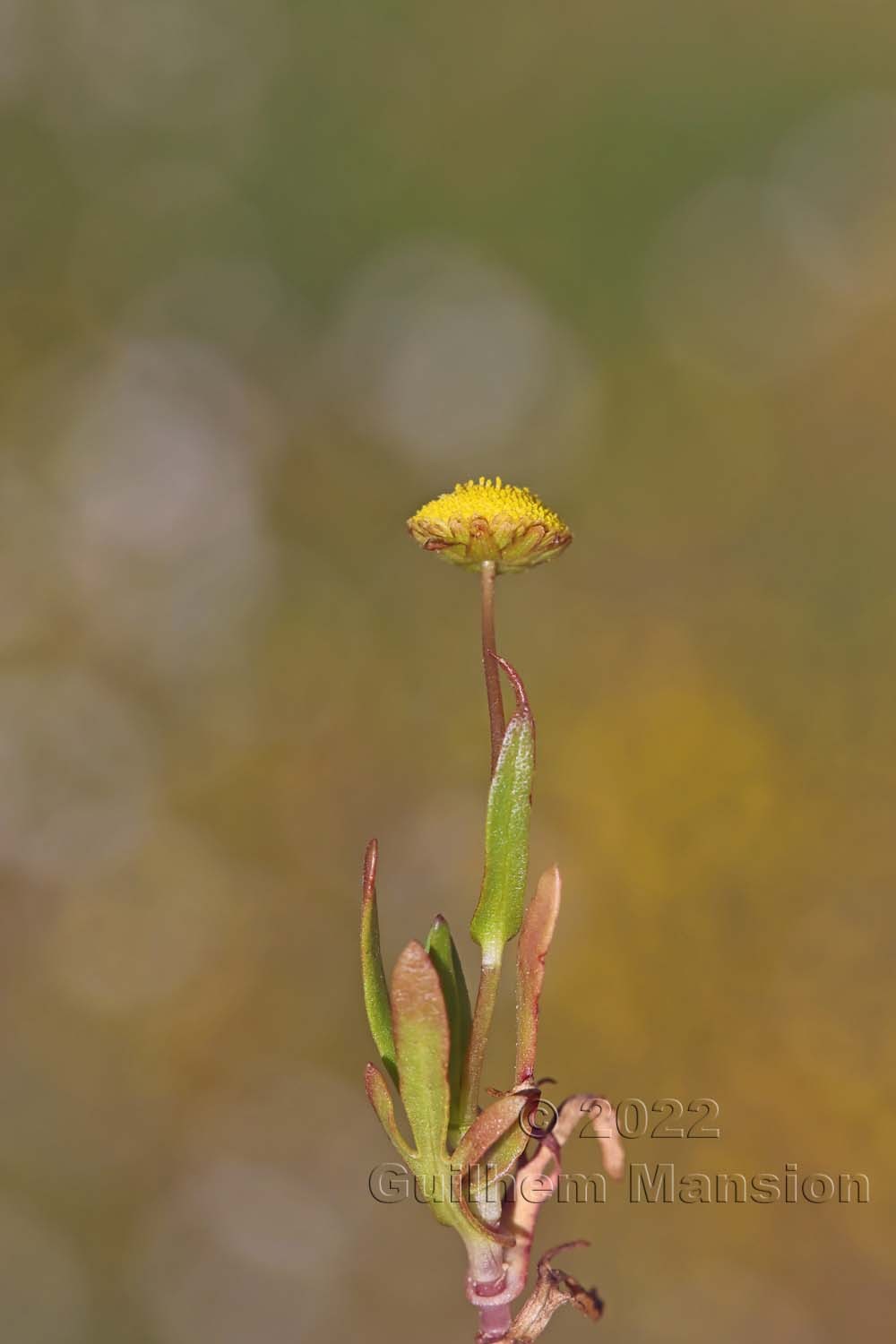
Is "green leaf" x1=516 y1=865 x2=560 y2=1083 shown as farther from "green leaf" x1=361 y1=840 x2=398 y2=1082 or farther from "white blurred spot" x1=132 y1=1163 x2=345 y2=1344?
"white blurred spot" x1=132 y1=1163 x2=345 y2=1344

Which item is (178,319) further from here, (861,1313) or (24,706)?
(861,1313)

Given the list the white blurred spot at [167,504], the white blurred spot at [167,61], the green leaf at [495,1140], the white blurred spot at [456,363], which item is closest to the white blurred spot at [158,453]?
the white blurred spot at [167,504]

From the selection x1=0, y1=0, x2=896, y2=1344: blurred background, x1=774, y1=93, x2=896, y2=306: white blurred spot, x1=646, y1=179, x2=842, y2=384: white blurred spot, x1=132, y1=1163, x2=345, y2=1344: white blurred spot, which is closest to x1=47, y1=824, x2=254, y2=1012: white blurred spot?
x1=0, y1=0, x2=896, y2=1344: blurred background

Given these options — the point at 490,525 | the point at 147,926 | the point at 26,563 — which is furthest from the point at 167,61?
the point at 490,525

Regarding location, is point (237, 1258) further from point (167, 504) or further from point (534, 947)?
point (534, 947)

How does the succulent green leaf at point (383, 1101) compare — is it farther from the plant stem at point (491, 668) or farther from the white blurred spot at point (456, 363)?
the white blurred spot at point (456, 363)

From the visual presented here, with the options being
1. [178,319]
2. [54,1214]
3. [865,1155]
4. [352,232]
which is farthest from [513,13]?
[54,1214]
